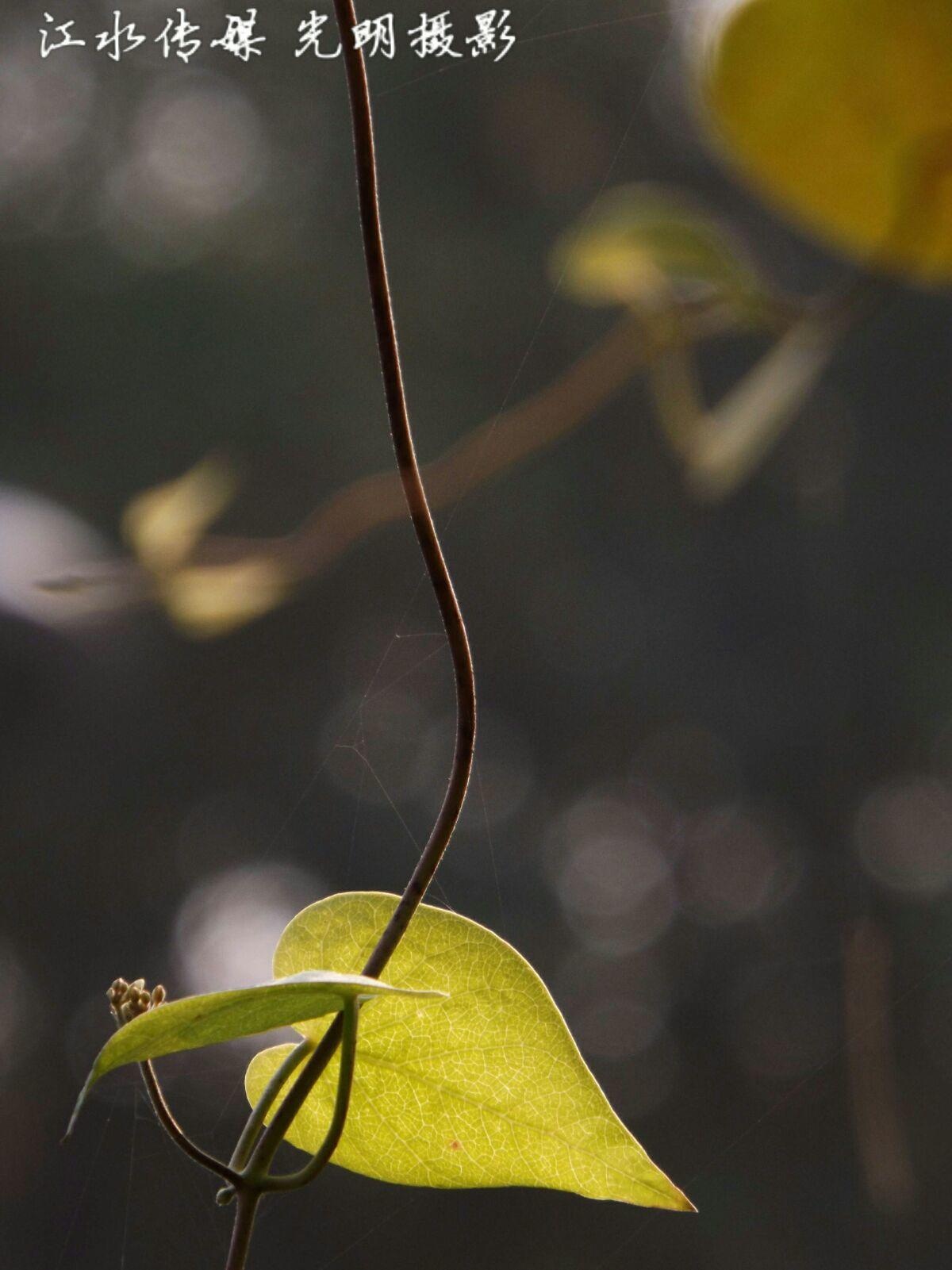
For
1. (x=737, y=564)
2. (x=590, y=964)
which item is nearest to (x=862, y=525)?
(x=737, y=564)

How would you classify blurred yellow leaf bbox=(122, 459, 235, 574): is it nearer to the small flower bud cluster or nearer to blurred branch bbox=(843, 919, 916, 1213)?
the small flower bud cluster

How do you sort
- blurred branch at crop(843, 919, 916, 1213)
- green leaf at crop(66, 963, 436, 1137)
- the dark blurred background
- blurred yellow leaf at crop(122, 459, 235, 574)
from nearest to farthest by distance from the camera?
green leaf at crop(66, 963, 436, 1137), blurred yellow leaf at crop(122, 459, 235, 574), blurred branch at crop(843, 919, 916, 1213), the dark blurred background

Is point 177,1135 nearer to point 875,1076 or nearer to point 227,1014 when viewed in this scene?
point 227,1014

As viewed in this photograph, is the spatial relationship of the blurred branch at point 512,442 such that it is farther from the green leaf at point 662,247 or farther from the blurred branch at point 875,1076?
the blurred branch at point 875,1076

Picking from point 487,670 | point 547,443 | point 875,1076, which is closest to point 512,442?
point 547,443

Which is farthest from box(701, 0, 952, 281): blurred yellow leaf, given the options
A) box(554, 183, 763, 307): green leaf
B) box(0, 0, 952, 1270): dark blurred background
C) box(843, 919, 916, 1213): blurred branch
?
box(0, 0, 952, 1270): dark blurred background

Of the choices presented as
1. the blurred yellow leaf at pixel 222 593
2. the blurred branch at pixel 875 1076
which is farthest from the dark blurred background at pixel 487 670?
the blurred yellow leaf at pixel 222 593
